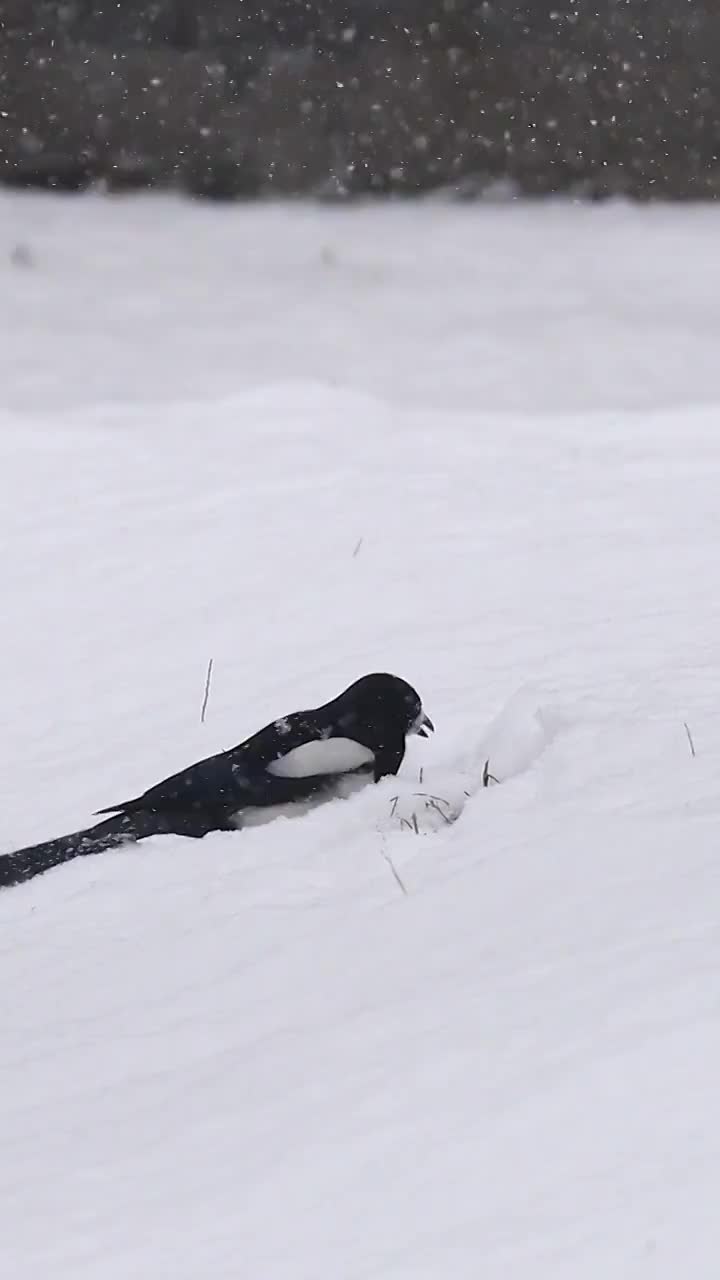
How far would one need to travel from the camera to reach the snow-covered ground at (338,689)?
1677 millimetres

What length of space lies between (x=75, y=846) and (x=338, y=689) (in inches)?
51.1

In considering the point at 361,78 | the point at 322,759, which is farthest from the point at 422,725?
the point at 361,78

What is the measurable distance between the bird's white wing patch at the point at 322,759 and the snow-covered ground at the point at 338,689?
182mm

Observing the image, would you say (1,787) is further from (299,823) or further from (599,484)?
(599,484)

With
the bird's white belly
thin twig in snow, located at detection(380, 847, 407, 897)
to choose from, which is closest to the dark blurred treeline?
the bird's white belly

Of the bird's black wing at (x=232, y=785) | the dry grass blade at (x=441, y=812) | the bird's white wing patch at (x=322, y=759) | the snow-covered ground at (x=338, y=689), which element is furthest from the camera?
the bird's white wing patch at (x=322, y=759)

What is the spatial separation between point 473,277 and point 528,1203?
7959 millimetres

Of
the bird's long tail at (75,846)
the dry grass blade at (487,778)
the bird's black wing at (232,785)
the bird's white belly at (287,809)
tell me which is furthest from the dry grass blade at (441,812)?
the bird's long tail at (75,846)

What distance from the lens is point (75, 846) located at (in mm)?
3547

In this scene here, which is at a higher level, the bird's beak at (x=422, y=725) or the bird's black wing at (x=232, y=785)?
the bird's black wing at (x=232, y=785)

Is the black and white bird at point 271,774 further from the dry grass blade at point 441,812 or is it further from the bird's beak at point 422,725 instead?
the dry grass blade at point 441,812

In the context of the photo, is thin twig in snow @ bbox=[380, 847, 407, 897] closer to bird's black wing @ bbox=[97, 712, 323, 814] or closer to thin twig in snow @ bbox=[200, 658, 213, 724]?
bird's black wing @ bbox=[97, 712, 323, 814]

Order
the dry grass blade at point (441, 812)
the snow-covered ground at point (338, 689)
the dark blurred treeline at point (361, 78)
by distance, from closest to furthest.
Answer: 1. the snow-covered ground at point (338, 689)
2. the dry grass blade at point (441, 812)
3. the dark blurred treeline at point (361, 78)

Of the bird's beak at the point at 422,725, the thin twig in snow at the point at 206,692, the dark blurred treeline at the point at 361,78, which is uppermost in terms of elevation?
the dark blurred treeline at the point at 361,78
